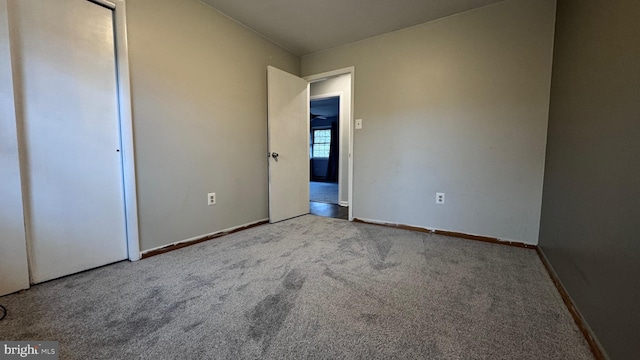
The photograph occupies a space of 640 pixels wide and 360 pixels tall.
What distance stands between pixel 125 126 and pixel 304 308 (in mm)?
1890

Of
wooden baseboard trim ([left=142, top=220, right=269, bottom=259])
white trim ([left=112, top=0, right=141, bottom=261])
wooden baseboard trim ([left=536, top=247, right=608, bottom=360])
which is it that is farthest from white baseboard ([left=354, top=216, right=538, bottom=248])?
white trim ([left=112, top=0, right=141, bottom=261])

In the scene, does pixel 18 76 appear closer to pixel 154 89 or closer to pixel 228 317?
pixel 154 89

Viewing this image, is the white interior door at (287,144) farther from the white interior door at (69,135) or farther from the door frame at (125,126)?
the white interior door at (69,135)

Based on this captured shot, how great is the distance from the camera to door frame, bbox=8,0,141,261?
185cm

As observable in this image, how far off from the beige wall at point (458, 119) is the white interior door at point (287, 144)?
2.57ft

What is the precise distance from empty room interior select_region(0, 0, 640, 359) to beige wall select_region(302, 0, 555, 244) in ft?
0.06

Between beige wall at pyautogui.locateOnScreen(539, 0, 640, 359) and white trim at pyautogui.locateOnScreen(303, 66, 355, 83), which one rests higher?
white trim at pyautogui.locateOnScreen(303, 66, 355, 83)

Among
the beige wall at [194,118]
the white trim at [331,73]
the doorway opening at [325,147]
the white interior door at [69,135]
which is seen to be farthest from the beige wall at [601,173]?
the doorway opening at [325,147]

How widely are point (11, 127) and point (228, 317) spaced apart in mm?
1701

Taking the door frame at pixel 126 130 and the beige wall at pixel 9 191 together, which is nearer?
the beige wall at pixel 9 191

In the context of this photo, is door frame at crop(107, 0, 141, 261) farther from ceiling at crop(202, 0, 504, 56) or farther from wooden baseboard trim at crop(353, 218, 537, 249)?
wooden baseboard trim at crop(353, 218, 537, 249)

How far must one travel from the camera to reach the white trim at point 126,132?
186 cm

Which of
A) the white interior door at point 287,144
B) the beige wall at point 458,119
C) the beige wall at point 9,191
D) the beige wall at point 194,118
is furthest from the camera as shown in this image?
the white interior door at point 287,144

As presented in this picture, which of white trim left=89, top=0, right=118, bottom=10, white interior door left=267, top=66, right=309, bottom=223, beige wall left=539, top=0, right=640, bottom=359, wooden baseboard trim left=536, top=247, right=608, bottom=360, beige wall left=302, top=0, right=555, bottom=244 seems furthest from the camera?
→ white interior door left=267, top=66, right=309, bottom=223
